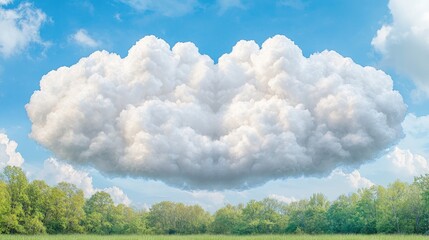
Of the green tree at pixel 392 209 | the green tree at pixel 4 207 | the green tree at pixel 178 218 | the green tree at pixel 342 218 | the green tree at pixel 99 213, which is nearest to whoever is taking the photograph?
the green tree at pixel 4 207

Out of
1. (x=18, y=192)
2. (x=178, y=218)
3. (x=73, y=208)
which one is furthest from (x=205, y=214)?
(x=18, y=192)

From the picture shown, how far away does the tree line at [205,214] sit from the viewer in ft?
263

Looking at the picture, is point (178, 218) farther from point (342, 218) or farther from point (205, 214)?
point (342, 218)

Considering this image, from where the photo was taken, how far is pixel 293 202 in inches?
4606

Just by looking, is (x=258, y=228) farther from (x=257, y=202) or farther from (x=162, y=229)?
(x=162, y=229)

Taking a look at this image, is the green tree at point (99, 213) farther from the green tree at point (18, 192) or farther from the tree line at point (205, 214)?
the green tree at point (18, 192)

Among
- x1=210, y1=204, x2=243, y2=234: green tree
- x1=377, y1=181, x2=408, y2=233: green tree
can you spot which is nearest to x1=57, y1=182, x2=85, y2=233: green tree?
x1=210, y1=204, x2=243, y2=234: green tree

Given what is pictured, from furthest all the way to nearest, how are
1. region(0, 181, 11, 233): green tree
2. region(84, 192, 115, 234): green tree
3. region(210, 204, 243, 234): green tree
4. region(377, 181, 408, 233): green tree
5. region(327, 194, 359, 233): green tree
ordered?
region(210, 204, 243, 234): green tree
region(84, 192, 115, 234): green tree
region(327, 194, 359, 233): green tree
region(377, 181, 408, 233): green tree
region(0, 181, 11, 233): green tree

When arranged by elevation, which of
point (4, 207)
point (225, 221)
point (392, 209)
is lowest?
point (225, 221)

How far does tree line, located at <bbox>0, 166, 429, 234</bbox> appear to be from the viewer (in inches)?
3159

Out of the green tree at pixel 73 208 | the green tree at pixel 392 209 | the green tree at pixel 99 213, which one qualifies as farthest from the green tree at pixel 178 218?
the green tree at pixel 392 209

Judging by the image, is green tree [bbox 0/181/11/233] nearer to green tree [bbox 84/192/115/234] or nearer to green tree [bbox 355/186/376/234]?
green tree [bbox 84/192/115/234]

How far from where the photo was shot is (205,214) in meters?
119

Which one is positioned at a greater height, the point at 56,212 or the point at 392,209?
the point at 392,209
